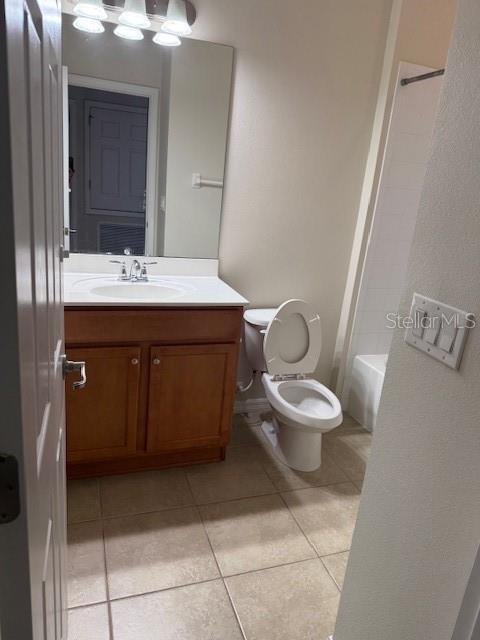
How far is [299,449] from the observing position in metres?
2.32

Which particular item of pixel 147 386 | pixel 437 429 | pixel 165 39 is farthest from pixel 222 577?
pixel 165 39

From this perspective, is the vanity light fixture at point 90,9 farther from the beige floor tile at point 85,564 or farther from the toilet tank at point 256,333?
the beige floor tile at point 85,564

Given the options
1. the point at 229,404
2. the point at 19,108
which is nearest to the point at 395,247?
the point at 229,404

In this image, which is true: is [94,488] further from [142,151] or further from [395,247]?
[395,247]

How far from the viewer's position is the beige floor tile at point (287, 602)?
1.48 m

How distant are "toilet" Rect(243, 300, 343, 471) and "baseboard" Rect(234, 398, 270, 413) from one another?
10.4 inches

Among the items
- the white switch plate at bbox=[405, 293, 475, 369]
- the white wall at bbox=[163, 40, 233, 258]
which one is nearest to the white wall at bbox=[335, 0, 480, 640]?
the white switch plate at bbox=[405, 293, 475, 369]

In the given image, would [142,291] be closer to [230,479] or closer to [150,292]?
[150,292]

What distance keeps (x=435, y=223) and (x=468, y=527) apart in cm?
61

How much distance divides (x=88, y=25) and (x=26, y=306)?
198cm

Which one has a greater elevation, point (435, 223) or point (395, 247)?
point (435, 223)

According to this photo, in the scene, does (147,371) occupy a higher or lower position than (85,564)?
higher

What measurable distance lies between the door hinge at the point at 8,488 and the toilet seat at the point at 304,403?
1736 mm

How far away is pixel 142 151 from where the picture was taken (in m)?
2.20
